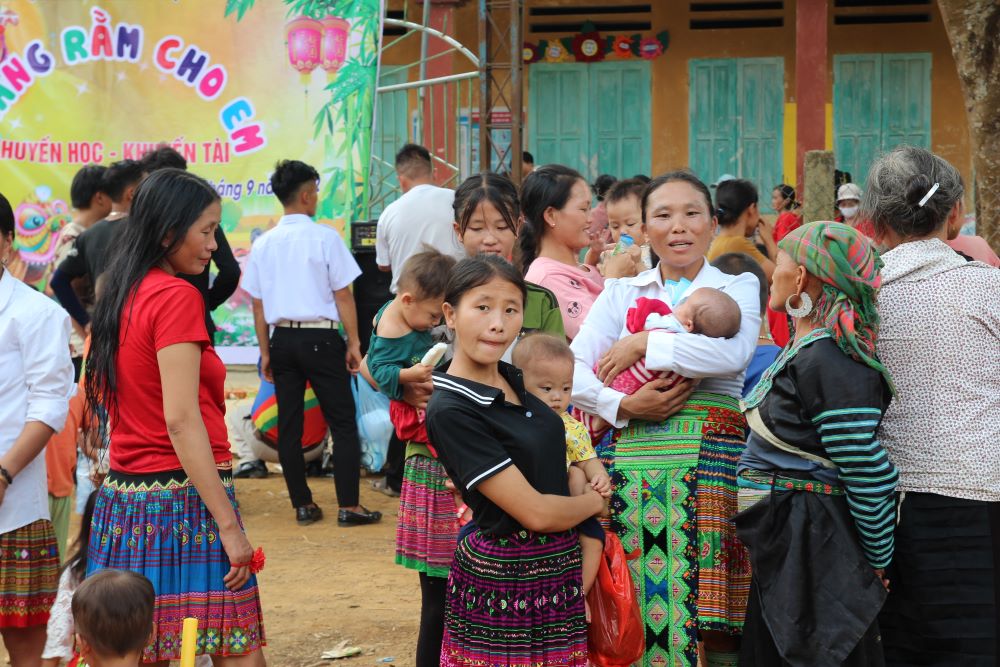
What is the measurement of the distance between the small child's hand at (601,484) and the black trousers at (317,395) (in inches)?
163

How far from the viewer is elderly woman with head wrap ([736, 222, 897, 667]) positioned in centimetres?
293

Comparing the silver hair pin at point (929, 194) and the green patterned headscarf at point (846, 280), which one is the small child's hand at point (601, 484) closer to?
the green patterned headscarf at point (846, 280)

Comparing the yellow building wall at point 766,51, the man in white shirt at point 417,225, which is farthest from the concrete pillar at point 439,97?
the man in white shirt at point 417,225

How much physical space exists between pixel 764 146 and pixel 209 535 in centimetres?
1214

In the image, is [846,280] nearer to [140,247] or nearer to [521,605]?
[521,605]

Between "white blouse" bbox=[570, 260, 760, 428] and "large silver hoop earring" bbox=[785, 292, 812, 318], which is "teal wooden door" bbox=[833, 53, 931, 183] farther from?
"large silver hoop earring" bbox=[785, 292, 812, 318]

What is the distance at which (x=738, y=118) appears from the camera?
14219 mm

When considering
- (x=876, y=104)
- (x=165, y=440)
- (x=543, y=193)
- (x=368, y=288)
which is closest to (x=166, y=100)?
(x=368, y=288)

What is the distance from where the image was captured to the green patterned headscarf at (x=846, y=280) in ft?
9.72

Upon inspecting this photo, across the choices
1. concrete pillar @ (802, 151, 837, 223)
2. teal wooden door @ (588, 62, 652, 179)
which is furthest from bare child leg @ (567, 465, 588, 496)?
teal wooden door @ (588, 62, 652, 179)

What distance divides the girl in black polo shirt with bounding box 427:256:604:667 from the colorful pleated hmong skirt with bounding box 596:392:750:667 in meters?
0.50

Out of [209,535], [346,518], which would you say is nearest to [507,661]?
[209,535]

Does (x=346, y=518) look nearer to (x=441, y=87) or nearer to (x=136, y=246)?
(x=136, y=246)

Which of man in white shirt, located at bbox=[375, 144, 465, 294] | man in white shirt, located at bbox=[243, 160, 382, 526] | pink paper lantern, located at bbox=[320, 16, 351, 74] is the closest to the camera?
man in white shirt, located at bbox=[243, 160, 382, 526]
